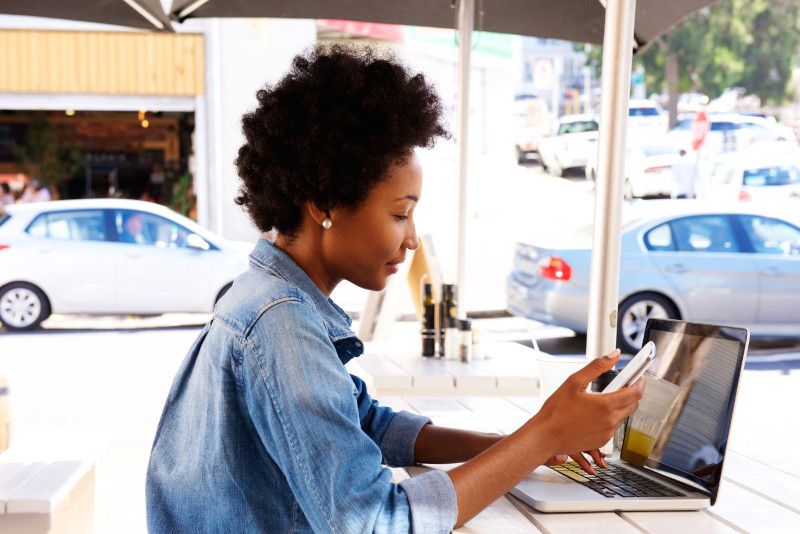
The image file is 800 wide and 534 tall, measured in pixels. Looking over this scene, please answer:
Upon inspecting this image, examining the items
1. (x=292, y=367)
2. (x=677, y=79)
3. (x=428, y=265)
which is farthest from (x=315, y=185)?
(x=677, y=79)

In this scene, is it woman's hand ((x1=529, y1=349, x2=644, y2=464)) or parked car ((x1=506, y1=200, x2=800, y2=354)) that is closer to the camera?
woman's hand ((x1=529, y1=349, x2=644, y2=464))

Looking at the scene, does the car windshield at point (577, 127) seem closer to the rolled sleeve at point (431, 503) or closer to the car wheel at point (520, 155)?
the car wheel at point (520, 155)

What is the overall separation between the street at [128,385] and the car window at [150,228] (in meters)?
1.01

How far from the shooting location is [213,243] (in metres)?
9.75

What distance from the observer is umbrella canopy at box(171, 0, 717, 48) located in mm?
4422

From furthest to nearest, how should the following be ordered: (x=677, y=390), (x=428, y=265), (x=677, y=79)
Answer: (x=677, y=79) < (x=428, y=265) < (x=677, y=390)

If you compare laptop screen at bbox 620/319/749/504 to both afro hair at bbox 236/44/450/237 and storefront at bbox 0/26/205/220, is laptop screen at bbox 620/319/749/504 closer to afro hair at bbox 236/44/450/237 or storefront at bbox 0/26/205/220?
afro hair at bbox 236/44/450/237

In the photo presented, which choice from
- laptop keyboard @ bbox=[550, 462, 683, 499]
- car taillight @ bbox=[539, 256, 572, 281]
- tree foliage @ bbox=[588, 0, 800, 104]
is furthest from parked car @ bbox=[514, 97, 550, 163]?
laptop keyboard @ bbox=[550, 462, 683, 499]

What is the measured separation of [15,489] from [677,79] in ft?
90.4

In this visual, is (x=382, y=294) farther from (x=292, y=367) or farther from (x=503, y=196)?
(x=503, y=196)

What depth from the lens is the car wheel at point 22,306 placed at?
9.41m

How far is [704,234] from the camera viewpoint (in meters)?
8.52

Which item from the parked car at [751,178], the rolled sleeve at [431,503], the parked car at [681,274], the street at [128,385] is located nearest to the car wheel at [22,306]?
the street at [128,385]

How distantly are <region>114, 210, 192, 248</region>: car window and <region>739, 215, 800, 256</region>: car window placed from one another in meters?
5.90
